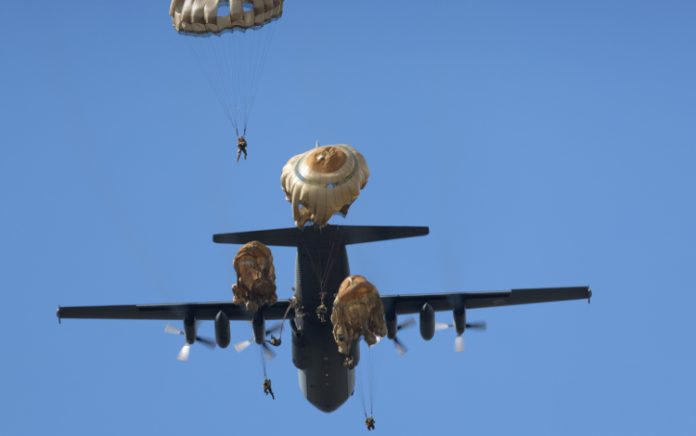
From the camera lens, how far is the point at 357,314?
4991 centimetres

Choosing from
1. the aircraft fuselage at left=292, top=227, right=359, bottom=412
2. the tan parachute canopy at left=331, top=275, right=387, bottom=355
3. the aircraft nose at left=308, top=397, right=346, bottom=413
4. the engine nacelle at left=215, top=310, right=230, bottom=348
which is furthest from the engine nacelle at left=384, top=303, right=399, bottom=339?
the tan parachute canopy at left=331, top=275, right=387, bottom=355

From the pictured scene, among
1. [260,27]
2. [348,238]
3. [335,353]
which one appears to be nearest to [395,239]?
[348,238]

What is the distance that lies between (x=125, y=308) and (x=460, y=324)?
17.2 metres

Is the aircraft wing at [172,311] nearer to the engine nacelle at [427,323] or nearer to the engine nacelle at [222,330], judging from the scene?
the engine nacelle at [222,330]

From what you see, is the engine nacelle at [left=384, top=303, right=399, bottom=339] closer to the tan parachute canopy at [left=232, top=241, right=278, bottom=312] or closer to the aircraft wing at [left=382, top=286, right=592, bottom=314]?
the aircraft wing at [left=382, top=286, right=592, bottom=314]

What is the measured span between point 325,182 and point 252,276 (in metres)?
4.99

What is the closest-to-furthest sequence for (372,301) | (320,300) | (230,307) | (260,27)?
(372,301), (260,27), (320,300), (230,307)

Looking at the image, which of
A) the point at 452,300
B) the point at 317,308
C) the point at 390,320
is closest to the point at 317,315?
the point at 317,308

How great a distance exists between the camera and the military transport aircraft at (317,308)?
58312 mm

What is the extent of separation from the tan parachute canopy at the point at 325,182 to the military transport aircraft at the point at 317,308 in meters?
5.04

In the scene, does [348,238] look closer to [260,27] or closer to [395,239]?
[395,239]

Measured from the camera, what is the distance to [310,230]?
192 feet

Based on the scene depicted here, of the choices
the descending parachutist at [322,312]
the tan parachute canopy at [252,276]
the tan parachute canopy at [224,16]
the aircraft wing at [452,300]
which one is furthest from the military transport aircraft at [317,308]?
the tan parachute canopy at [224,16]

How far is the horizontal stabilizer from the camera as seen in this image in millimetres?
58406
